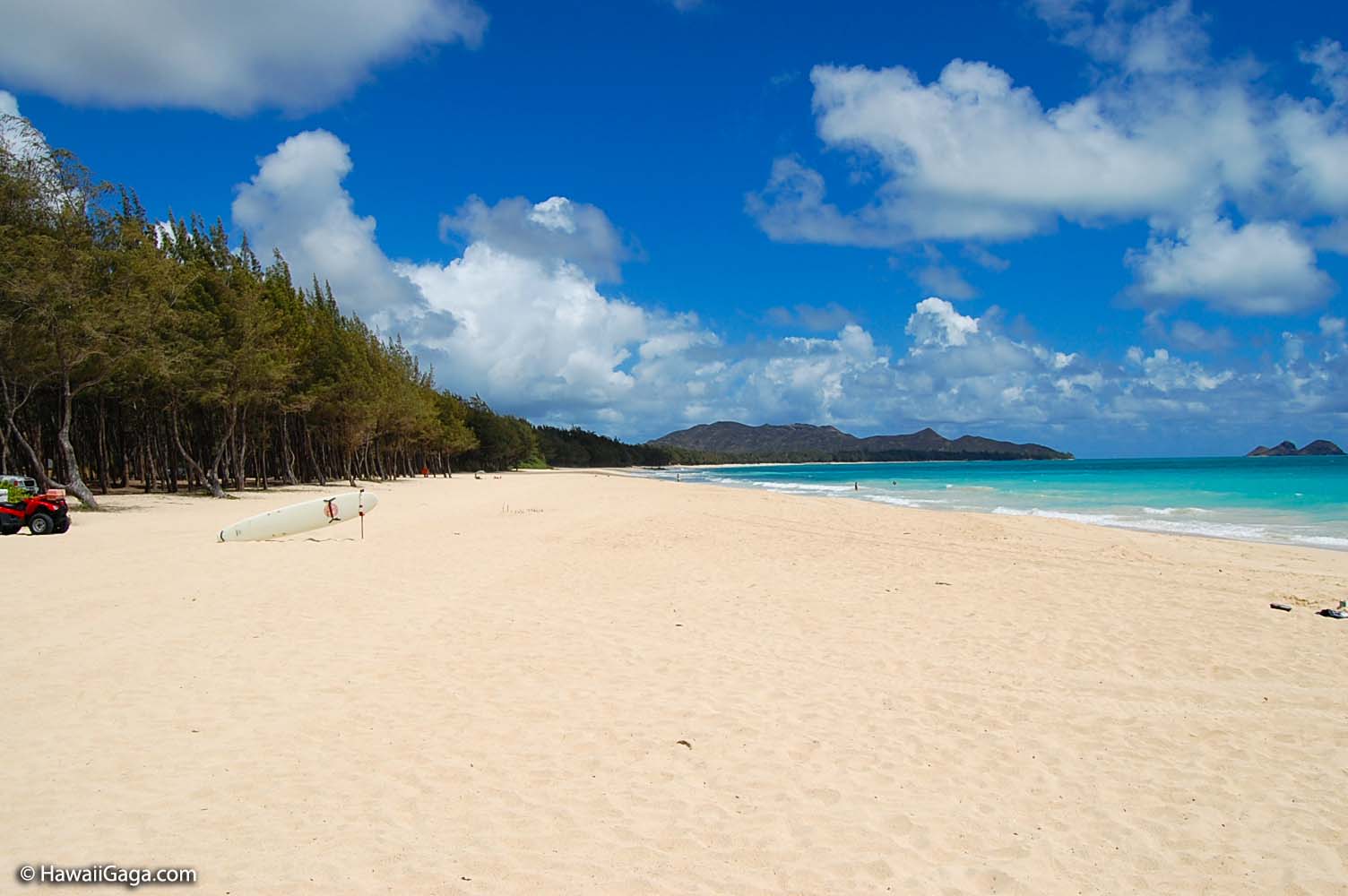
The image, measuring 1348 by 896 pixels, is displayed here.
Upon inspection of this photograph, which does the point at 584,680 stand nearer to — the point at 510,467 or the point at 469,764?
the point at 469,764

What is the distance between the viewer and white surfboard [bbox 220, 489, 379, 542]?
15.7 m

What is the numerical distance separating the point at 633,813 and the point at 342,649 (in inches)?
174

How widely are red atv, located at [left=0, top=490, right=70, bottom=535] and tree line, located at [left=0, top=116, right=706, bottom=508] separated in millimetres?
5556

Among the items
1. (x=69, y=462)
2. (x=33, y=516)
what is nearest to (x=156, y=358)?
(x=69, y=462)

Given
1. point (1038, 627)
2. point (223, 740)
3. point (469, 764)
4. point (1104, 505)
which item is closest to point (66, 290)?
point (223, 740)

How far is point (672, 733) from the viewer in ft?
17.7

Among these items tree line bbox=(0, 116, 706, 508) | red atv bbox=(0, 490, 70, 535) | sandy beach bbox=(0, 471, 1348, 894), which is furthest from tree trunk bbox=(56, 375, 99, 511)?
sandy beach bbox=(0, 471, 1348, 894)

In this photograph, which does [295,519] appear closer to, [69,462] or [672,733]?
[69,462]

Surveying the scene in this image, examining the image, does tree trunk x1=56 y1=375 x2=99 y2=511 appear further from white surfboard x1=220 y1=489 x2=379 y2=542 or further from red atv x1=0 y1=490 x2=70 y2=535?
white surfboard x1=220 y1=489 x2=379 y2=542

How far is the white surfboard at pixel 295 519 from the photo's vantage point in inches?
617

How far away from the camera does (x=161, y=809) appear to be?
Answer: 407 centimetres

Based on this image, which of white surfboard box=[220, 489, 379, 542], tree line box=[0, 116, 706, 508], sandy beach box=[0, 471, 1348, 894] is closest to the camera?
sandy beach box=[0, 471, 1348, 894]

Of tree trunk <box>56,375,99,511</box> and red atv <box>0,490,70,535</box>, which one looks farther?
tree trunk <box>56,375,99,511</box>

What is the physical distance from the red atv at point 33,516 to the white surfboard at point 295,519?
4.19m
